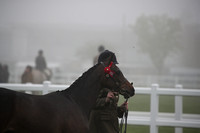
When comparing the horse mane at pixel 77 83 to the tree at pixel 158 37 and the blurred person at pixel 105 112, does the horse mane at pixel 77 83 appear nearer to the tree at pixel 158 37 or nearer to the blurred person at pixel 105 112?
the blurred person at pixel 105 112

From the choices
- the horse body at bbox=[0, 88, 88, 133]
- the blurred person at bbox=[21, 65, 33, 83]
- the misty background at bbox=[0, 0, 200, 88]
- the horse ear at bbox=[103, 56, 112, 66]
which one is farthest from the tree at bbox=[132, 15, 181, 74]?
the horse body at bbox=[0, 88, 88, 133]

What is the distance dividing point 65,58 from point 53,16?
25.0 meters

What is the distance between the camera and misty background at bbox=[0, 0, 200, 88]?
172 ft

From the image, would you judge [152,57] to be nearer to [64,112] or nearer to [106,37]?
[106,37]

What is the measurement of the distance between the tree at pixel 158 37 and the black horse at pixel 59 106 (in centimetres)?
4748

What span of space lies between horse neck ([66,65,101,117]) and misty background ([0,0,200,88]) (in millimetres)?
40934

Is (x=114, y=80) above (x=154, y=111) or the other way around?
above

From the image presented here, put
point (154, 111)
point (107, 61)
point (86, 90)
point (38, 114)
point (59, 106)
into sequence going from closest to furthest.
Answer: point (38, 114), point (59, 106), point (86, 90), point (107, 61), point (154, 111)

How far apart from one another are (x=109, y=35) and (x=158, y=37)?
25.9 metres

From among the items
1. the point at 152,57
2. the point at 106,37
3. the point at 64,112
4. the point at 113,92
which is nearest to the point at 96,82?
the point at 113,92

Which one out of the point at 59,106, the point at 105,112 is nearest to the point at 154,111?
the point at 105,112

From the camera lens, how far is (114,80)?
4.34 m

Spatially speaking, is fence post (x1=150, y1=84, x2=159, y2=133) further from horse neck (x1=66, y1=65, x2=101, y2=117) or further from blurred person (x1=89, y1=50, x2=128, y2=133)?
horse neck (x1=66, y1=65, x2=101, y2=117)

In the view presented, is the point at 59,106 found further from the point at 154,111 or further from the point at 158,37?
the point at 158,37
